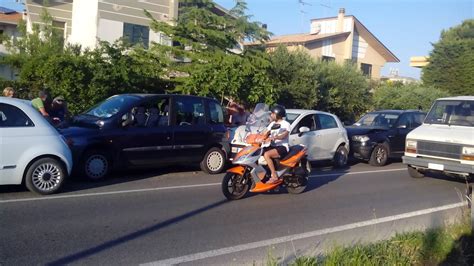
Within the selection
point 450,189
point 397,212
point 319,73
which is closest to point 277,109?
point 397,212

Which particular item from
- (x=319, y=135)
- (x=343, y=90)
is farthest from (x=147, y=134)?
(x=343, y=90)

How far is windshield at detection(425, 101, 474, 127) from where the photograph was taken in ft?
40.5

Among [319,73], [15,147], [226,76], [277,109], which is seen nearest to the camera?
[15,147]

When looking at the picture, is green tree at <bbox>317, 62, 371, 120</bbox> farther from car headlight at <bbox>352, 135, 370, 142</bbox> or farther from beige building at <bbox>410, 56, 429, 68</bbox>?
beige building at <bbox>410, 56, 429, 68</bbox>

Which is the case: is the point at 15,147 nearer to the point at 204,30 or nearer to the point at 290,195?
the point at 290,195

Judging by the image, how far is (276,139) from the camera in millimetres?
9258

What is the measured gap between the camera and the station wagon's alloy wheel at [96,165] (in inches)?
391

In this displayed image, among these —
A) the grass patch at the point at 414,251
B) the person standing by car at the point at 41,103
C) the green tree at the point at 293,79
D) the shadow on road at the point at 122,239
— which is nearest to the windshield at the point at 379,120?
the green tree at the point at 293,79

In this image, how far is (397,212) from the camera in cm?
877

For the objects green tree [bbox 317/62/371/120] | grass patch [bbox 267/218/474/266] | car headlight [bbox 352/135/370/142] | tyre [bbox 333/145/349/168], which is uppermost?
green tree [bbox 317/62/371/120]

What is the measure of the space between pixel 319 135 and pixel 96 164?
243 inches

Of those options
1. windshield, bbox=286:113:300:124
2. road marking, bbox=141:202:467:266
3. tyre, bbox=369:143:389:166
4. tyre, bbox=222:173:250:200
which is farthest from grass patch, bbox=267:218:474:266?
tyre, bbox=369:143:389:166

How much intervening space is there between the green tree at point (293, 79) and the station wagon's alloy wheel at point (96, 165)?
1156 centimetres

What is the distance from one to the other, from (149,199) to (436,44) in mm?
40837
